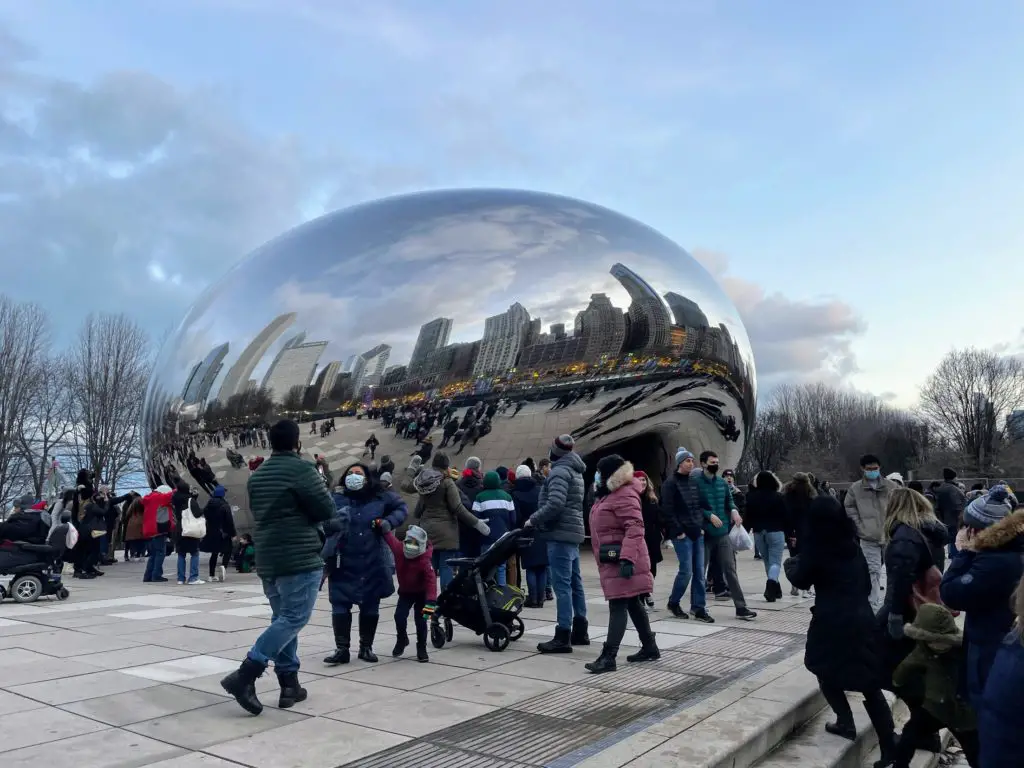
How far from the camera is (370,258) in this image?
1179 centimetres

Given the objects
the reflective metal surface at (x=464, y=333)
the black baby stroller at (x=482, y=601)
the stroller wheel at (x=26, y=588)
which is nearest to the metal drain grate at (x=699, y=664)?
the black baby stroller at (x=482, y=601)

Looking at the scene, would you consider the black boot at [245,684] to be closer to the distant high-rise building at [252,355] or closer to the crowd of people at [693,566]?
the crowd of people at [693,566]

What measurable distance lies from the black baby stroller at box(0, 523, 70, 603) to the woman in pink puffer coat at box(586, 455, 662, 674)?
7.15m

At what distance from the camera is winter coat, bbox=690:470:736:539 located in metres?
8.45

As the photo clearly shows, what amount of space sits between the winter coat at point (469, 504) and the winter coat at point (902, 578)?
3976 millimetres

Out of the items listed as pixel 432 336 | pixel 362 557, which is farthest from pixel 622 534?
pixel 432 336

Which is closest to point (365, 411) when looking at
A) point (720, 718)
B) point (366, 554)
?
point (366, 554)

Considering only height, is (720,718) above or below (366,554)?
below

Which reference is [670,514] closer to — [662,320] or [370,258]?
[662,320]

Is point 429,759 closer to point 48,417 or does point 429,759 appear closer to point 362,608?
point 362,608

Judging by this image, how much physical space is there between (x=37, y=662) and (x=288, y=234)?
8.51m

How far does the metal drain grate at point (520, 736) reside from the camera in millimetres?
3971

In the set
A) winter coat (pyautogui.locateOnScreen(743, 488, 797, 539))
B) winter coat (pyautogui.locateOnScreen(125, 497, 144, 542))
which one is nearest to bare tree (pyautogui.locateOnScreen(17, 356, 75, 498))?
winter coat (pyautogui.locateOnScreen(125, 497, 144, 542))

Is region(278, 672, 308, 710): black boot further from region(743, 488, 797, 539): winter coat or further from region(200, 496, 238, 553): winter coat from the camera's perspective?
region(200, 496, 238, 553): winter coat
